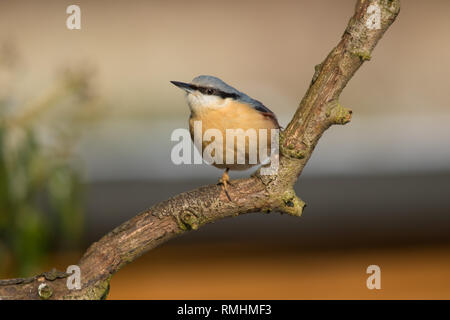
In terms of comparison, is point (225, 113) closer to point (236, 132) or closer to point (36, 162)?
point (236, 132)

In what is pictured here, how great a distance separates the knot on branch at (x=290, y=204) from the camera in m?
1.17

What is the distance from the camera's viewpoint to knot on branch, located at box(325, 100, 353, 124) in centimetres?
108

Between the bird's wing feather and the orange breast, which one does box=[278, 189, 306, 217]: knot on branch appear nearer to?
the orange breast

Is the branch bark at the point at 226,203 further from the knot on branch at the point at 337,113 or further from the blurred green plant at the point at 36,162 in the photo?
the blurred green plant at the point at 36,162

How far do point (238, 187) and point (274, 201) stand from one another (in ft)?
0.25

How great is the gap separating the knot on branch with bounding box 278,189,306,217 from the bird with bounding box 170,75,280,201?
24 cm

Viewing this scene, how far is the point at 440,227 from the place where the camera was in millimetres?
3311

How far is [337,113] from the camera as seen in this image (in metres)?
1.08

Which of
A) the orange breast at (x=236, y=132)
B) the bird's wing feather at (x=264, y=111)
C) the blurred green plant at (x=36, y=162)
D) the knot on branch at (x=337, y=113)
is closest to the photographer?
the knot on branch at (x=337, y=113)

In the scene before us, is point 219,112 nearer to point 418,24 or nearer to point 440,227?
point 440,227

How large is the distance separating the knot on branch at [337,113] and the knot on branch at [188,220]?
Result: 0.32 m

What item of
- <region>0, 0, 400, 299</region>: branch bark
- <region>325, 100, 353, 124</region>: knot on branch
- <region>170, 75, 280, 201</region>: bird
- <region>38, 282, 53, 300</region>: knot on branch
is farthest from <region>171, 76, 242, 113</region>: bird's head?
<region>38, 282, 53, 300</region>: knot on branch

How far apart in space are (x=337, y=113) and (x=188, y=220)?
35cm

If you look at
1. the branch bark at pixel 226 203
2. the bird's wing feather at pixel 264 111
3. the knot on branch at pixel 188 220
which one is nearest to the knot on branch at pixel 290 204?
the branch bark at pixel 226 203
